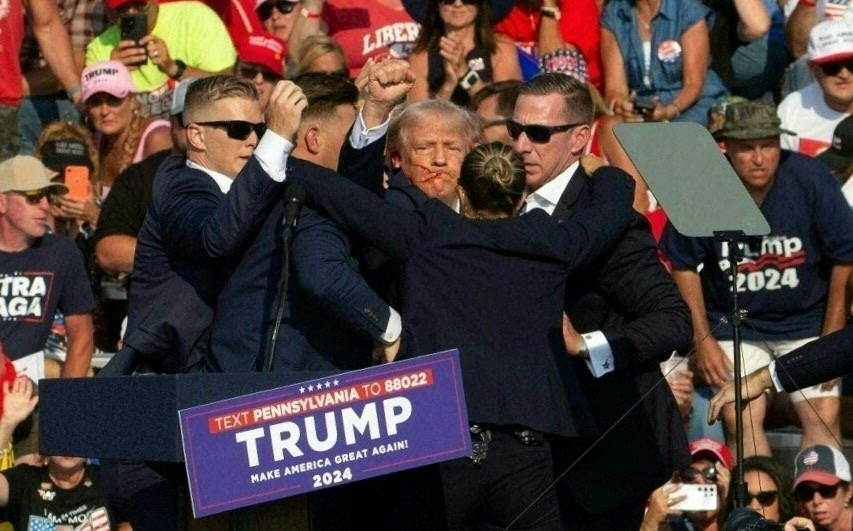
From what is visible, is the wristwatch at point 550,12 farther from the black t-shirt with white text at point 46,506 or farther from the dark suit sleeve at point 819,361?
the dark suit sleeve at point 819,361

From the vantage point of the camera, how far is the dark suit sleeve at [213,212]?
17.1 feet

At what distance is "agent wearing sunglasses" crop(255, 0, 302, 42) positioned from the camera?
10.9m

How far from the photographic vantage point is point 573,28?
1026 centimetres

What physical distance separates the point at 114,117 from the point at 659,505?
4.28m

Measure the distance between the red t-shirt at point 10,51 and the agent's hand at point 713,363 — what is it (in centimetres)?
480

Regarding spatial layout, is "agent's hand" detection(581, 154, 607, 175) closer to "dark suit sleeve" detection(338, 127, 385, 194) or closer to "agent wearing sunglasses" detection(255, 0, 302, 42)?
"dark suit sleeve" detection(338, 127, 385, 194)

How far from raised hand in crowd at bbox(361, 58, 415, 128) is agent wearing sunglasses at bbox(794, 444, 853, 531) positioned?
3.04 m

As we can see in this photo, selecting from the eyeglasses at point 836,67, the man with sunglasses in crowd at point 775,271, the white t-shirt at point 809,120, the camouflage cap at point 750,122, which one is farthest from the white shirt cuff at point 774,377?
the eyeglasses at point 836,67

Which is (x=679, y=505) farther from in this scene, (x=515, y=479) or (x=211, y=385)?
(x=211, y=385)

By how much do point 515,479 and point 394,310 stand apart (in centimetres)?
64

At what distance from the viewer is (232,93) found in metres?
5.80

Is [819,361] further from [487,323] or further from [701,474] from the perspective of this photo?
[701,474]

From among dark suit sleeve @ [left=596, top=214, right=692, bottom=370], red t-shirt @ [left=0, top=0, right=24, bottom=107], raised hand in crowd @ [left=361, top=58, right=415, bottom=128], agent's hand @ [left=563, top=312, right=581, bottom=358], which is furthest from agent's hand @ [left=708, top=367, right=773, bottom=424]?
red t-shirt @ [left=0, top=0, right=24, bottom=107]

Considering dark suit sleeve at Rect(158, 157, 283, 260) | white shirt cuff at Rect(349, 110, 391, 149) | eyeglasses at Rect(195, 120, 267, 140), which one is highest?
eyeglasses at Rect(195, 120, 267, 140)
